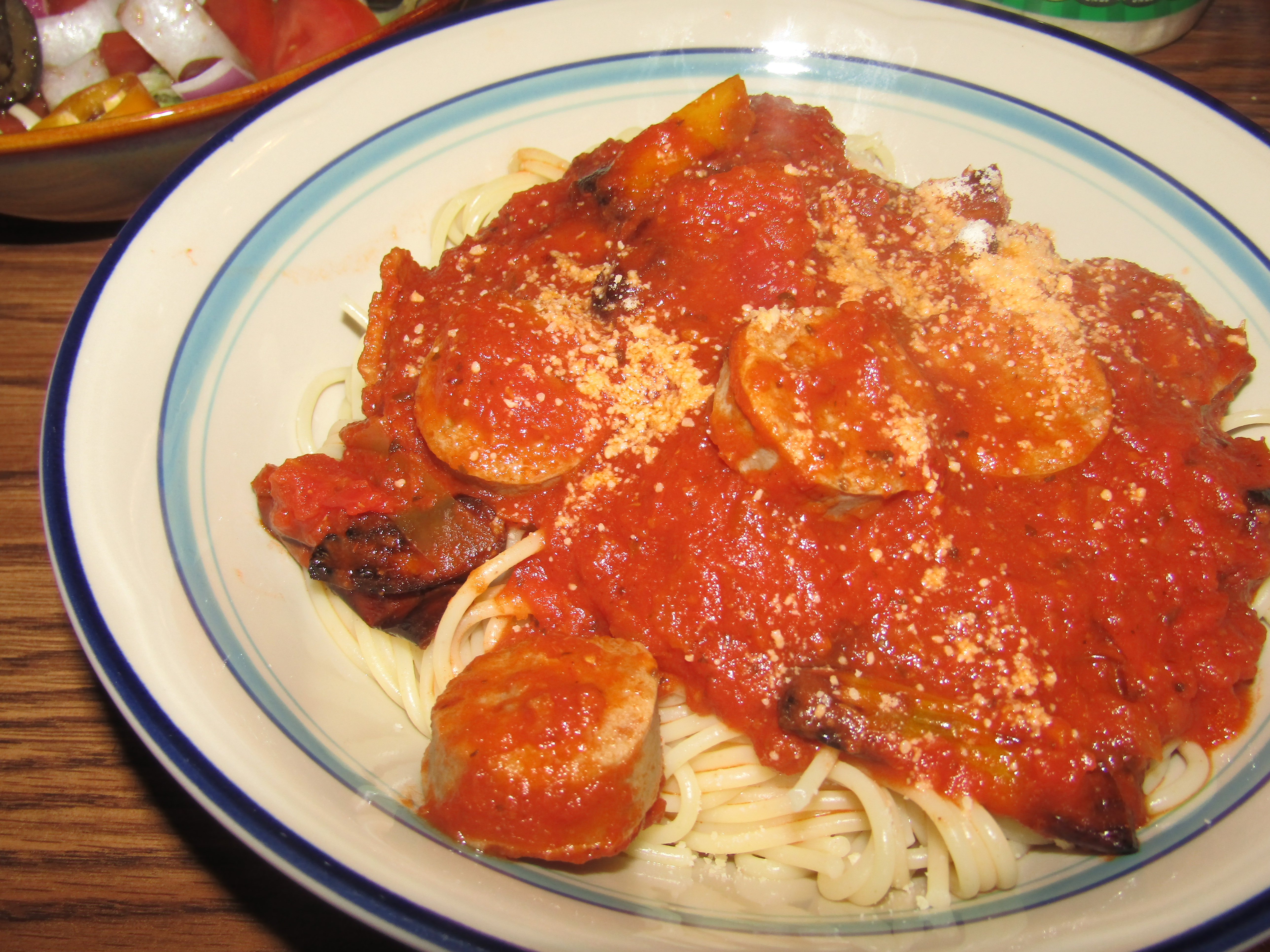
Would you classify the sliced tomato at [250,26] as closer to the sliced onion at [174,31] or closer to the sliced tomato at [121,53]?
the sliced onion at [174,31]

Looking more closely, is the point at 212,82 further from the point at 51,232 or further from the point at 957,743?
the point at 957,743

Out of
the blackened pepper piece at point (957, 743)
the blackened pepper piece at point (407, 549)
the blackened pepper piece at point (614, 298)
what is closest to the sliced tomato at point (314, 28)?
the blackened pepper piece at point (614, 298)

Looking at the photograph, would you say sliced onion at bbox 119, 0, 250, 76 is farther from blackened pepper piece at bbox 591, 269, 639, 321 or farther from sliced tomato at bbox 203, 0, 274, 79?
blackened pepper piece at bbox 591, 269, 639, 321

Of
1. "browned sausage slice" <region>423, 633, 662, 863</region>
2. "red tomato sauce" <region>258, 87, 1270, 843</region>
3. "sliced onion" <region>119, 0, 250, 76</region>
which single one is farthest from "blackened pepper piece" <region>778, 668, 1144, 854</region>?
"sliced onion" <region>119, 0, 250, 76</region>

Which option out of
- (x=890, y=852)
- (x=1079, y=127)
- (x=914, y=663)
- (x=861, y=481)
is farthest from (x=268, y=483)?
(x=1079, y=127)

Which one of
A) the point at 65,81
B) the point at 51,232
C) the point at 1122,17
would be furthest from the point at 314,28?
the point at 1122,17

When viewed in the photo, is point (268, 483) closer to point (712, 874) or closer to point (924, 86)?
point (712, 874)
